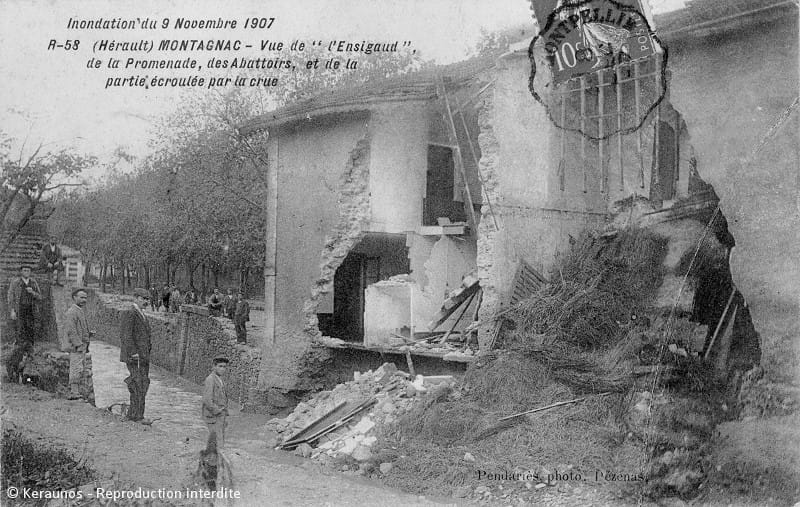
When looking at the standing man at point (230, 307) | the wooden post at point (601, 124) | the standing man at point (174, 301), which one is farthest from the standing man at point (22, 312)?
the standing man at point (174, 301)

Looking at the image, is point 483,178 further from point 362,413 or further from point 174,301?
point 174,301

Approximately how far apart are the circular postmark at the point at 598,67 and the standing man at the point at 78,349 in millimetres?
7323

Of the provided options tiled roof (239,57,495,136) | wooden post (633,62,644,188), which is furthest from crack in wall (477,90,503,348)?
wooden post (633,62,644,188)

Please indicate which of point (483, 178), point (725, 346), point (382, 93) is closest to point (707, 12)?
point (483, 178)

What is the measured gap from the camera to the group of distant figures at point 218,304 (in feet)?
62.8

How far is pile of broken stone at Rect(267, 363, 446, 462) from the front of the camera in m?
9.94

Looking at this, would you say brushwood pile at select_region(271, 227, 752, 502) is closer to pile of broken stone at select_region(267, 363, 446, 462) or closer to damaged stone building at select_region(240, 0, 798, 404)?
pile of broken stone at select_region(267, 363, 446, 462)

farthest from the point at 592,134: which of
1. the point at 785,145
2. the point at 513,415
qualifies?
the point at 513,415

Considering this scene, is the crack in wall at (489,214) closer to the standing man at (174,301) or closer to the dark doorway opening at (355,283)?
the dark doorway opening at (355,283)

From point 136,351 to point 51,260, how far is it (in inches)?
151

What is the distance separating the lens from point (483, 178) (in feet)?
37.9

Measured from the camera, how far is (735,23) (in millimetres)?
8688

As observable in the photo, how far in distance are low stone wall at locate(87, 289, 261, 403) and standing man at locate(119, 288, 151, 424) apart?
13.2ft

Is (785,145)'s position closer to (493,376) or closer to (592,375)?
(592,375)
